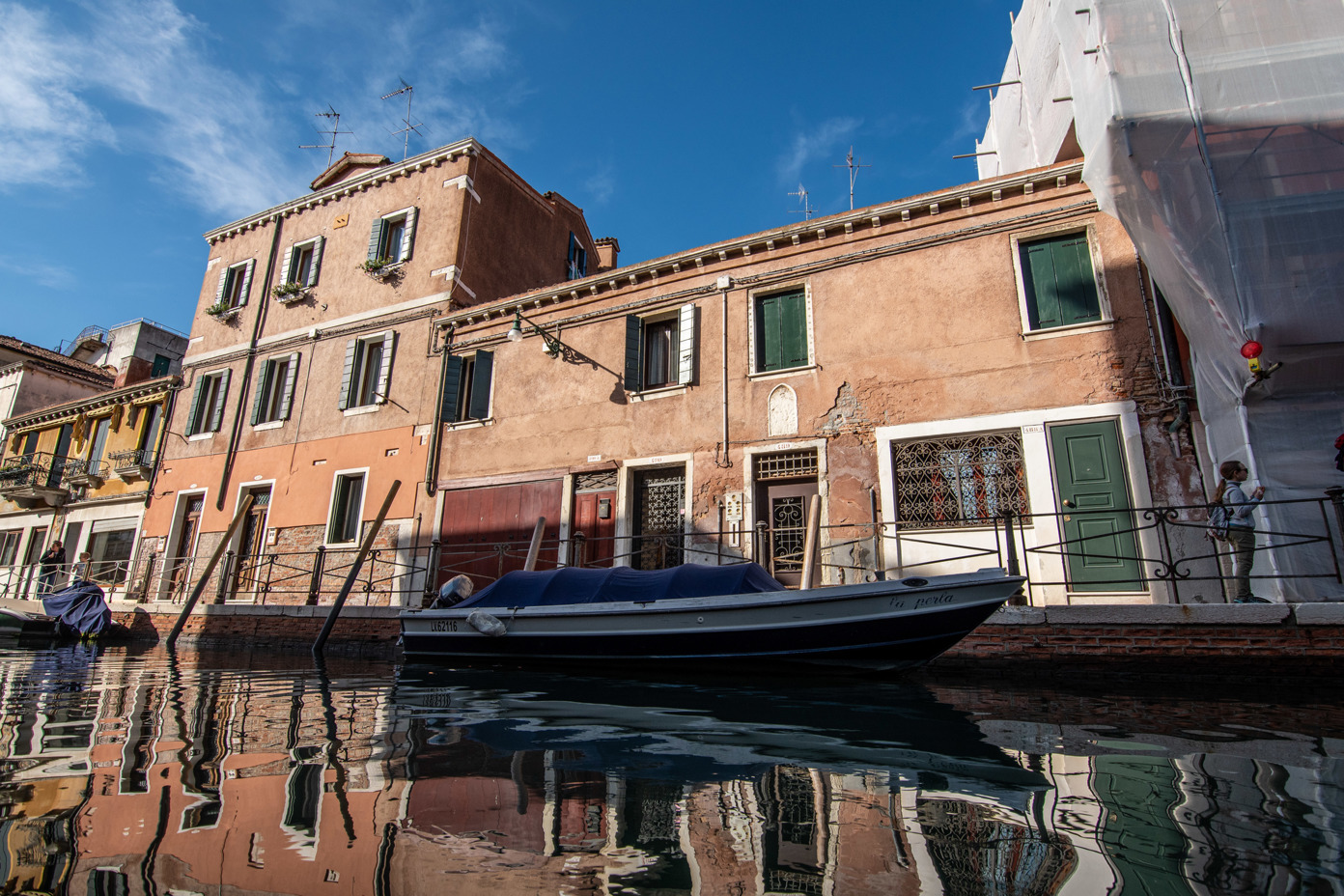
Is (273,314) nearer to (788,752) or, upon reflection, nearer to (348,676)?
(348,676)

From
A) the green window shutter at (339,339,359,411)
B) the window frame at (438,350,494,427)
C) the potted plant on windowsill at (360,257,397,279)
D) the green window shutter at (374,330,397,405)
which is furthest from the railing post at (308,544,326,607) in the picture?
the potted plant on windowsill at (360,257,397,279)

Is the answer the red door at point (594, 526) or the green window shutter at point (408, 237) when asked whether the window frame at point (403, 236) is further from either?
the red door at point (594, 526)

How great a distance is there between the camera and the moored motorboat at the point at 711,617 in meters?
6.31

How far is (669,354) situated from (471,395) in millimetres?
4301

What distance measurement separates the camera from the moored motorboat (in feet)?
20.7

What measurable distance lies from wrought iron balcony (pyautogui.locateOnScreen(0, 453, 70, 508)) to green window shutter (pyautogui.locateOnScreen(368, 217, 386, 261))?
13.0 meters

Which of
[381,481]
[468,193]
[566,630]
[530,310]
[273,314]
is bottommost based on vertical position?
[566,630]

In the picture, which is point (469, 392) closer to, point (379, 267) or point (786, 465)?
point (379, 267)

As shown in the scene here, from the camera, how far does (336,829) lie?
2.19m

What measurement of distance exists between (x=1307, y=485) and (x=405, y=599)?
13524 millimetres

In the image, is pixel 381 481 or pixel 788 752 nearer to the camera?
pixel 788 752

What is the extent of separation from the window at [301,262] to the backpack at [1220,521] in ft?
62.5

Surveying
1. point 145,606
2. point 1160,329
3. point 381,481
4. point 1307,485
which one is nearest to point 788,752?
point 1307,485

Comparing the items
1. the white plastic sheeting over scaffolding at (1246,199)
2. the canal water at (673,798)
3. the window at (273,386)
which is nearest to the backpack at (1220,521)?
the white plastic sheeting over scaffolding at (1246,199)
